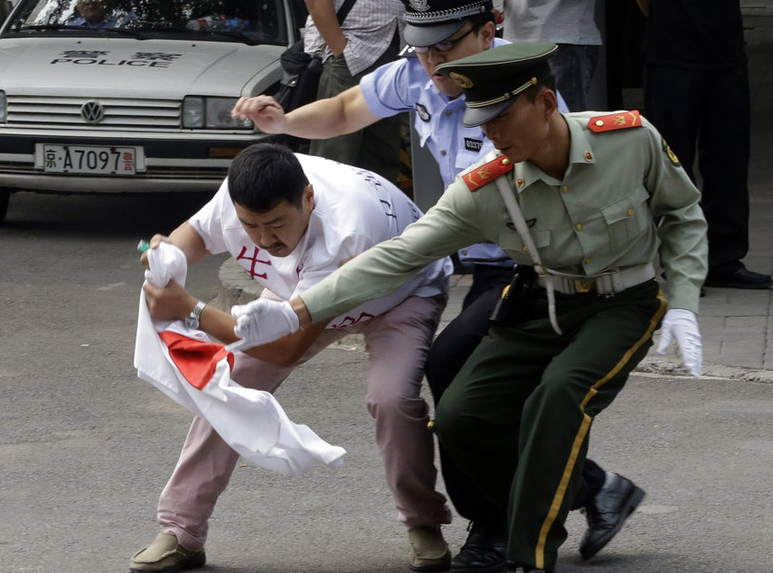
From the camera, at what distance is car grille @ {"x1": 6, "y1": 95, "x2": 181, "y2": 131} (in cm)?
865

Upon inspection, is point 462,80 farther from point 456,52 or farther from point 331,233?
point 331,233

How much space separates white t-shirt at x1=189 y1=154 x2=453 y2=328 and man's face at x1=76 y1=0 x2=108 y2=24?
5658 millimetres

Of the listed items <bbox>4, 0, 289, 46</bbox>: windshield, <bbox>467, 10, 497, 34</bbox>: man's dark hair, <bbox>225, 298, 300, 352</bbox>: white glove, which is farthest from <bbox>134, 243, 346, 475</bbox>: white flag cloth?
<bbox>4, 0, 289, 46</bbox>: windshield

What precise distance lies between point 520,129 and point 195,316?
3.44 feet

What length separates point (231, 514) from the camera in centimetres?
469

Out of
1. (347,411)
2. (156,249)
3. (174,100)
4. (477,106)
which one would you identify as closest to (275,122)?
(156,249)

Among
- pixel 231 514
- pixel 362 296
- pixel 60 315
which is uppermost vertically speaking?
pixel 362 296

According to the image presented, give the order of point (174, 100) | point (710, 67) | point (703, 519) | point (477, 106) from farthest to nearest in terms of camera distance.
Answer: point (174, 100), point (710, 67), point (703, 519), point (477, 106)

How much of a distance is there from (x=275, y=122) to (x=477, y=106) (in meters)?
1.11

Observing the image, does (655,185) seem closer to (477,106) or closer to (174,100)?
(477,106)

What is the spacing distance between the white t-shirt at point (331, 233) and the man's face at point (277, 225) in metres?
0.08

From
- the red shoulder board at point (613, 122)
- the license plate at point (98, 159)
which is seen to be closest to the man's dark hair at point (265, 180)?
the red shoulder board at point (613, 122)

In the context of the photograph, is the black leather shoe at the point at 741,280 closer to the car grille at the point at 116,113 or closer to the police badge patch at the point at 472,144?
the police badge patch at the point at 472,144

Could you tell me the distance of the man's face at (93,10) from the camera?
31.7 ft
